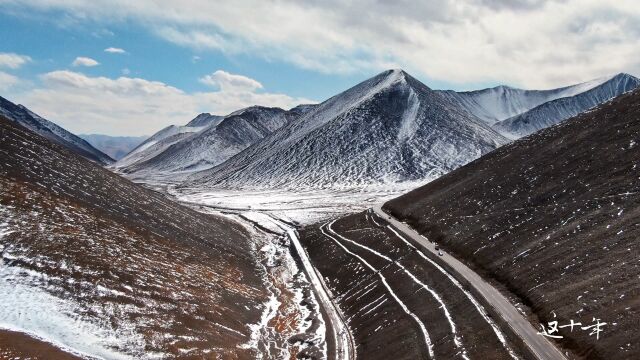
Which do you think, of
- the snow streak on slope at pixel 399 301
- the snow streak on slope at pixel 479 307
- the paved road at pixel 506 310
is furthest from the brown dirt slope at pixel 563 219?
the snow streak on slope at pixel 399 301

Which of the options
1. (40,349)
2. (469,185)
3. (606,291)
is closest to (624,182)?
(606,291)

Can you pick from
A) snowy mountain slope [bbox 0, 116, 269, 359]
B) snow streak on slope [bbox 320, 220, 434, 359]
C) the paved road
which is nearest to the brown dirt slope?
the paved road

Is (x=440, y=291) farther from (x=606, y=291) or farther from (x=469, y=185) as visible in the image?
(x=469, y=185)

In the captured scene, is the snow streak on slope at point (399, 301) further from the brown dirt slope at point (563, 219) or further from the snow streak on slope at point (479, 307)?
the brown dirt slope at point (563, 219)

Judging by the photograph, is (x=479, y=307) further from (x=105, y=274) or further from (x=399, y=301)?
(x=105, y=274)

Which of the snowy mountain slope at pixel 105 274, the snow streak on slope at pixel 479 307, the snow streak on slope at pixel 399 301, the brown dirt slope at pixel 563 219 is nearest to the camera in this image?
the snow streak on slope at pixel 479 307

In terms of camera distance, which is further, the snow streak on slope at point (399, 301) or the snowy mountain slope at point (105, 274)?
the snow streak on slope at point (399, 301)

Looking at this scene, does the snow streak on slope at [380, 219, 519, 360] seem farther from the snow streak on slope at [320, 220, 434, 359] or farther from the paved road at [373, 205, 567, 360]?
the snow streak on slope at [320, 220, 434, 359]

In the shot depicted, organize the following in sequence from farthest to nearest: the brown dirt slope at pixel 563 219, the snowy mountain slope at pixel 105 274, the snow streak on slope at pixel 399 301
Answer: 1. the snow streak on slope at pixel 399 301
2. the snowy mountain slope at pixel 105 274
3. the brown dirt slope at pixel 563 219
